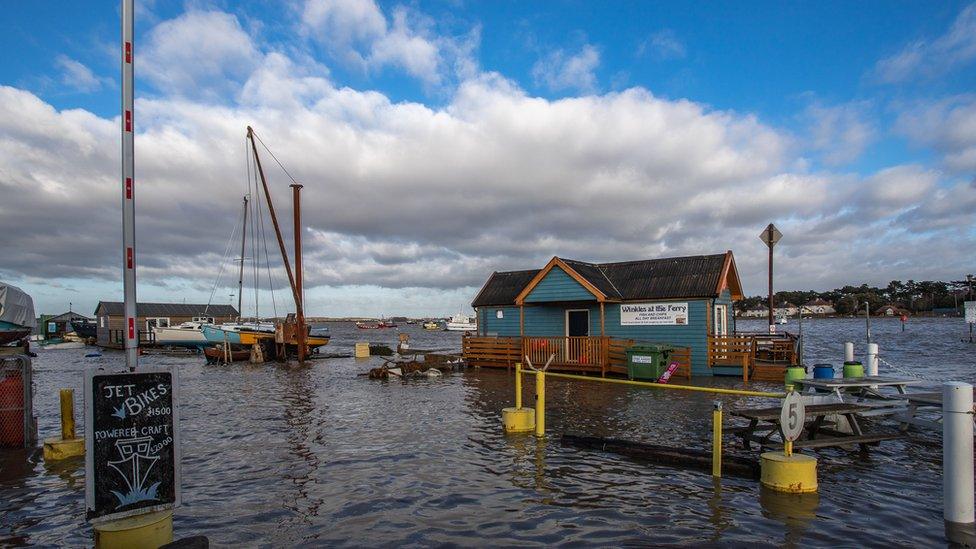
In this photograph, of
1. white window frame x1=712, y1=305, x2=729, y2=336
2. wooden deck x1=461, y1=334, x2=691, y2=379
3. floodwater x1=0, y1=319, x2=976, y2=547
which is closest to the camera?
floodwater x1=0, y1=319, x2=976, y2=547

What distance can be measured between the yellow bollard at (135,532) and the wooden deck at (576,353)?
57.3 ft

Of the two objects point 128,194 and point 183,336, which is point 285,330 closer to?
point 183,336

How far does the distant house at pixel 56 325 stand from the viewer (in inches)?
3105

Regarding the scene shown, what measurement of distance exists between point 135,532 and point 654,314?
2143 centimetres

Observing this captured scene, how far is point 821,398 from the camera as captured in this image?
11.9 meters

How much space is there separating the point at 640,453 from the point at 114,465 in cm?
730

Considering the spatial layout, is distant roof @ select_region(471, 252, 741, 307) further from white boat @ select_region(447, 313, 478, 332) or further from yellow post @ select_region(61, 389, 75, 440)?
white boat @ select_region(447, 313, 478, 332)

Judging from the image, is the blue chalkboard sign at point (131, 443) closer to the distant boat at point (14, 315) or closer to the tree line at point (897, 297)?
the distant boat at point (14, 315)

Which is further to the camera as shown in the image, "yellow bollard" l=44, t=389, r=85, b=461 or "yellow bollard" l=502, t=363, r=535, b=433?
"yellow bollard" l=502, t=363, r=535, b=433

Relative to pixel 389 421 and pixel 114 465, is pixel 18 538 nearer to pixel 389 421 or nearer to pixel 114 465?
pixel 114 465

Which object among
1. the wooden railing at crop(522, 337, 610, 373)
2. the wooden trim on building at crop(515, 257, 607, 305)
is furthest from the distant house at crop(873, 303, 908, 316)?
the wooden railing at crop(522, 337, 610, 373)

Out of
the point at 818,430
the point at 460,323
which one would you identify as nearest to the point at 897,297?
the point at 460,323

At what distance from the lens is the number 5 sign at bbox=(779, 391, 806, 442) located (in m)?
7.48

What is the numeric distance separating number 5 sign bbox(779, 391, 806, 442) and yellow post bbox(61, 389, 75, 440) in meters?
10.8
